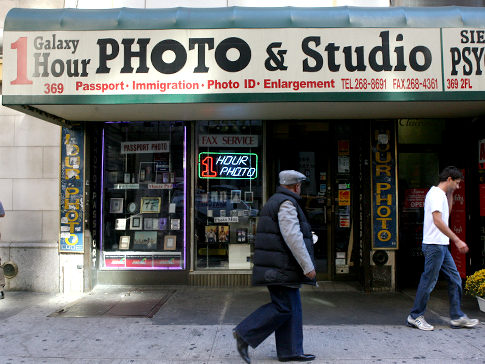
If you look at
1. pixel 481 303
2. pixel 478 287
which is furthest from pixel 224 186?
pixel 481 303

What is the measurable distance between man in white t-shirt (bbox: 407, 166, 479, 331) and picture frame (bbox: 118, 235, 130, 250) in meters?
4.55

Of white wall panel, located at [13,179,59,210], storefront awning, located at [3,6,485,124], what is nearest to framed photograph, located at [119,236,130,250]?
white wall panel, located at [13,179,59,210]

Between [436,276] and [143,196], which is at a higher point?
[143,196]

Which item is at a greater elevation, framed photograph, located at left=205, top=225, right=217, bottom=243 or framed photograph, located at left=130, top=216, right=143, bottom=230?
framed photograph, located at left=130, top=216, right=143, bottom=230

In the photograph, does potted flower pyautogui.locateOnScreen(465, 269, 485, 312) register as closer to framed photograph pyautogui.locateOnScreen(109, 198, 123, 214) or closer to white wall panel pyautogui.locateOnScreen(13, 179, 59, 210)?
framed photograph pyautogui.locateOnScreen(109, 198, 123, 214)

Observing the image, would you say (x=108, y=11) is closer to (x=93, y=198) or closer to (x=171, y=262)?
(x=93, y=198)

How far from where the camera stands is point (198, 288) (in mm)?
6883

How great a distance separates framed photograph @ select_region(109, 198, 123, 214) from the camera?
23.7 ft

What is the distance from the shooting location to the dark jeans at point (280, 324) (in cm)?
388

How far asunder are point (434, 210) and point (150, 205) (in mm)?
4460

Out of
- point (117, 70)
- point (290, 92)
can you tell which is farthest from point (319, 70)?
point (117, 70)

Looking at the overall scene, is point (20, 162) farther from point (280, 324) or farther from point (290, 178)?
point (280, 324)

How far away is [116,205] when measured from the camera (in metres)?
7.22

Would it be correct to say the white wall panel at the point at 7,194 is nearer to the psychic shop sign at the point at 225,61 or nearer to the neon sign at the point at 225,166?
the psychic shop sign at the point at 225,61
